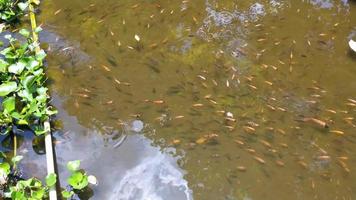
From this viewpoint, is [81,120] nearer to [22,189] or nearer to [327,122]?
[22,189]

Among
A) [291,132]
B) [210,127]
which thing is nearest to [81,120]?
[210,127]

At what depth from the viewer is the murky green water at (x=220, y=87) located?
15.0 ft

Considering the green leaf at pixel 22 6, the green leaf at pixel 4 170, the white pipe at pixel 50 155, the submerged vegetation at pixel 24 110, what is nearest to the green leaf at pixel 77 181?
the submerged vegetation at pixel 24 110

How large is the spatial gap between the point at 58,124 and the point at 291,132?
111 inches

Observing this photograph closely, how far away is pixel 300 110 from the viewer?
5.25m

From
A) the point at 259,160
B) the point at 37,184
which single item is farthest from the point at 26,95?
the point at 259,160

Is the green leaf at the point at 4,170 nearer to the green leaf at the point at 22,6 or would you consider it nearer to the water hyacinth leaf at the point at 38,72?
the water hyacinth leaf at the point at 38,72

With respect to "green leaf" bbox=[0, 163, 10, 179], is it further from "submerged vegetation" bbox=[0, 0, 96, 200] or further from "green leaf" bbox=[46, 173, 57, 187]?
"green leaf" bbox=[46, 173, 57, 187]

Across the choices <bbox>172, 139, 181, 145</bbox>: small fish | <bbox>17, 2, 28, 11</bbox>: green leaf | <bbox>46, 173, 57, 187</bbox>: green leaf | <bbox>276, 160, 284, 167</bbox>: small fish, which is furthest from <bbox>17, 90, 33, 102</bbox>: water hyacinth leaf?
<bbox>276, 160, 284, 167</bbox>: small fish

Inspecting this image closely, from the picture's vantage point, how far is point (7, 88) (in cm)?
484

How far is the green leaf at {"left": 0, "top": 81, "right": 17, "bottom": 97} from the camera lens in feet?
15.8

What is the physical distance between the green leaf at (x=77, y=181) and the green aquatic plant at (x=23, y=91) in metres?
0.74

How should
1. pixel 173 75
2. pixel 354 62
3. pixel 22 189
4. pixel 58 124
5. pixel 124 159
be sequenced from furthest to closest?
pixel 354 62 < pixel 173 75 < pixel 58 124 < pixel 124 159 < pixel 22 189

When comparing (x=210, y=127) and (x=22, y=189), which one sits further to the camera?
(x=210, y=127)
